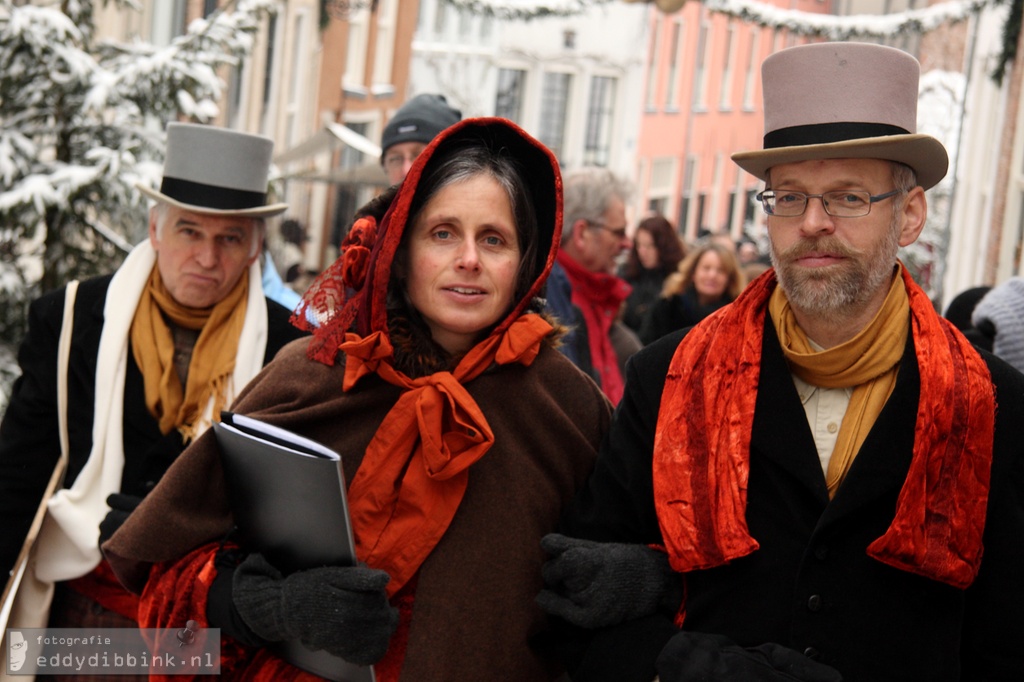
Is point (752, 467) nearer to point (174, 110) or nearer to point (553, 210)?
point (553, 210)

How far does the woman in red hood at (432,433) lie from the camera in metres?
2.66

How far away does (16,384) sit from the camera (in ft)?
11.5

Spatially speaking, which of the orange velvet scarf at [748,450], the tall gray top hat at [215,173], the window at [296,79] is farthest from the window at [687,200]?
the orange velvet scarf at [748,450]

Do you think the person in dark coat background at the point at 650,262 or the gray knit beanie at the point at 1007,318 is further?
the person in dark coat background at the point at 650,262

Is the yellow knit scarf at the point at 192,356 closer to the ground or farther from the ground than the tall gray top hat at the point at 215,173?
closer to the ground

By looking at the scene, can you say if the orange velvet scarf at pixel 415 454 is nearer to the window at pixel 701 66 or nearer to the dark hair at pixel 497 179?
the dark hair at pixel 497 179

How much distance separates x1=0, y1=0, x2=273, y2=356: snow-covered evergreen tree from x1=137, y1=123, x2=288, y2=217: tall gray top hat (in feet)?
6.13

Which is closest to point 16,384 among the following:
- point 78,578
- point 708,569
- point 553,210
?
point 78,578

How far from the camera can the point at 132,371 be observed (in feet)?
11.3

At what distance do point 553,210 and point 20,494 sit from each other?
1.68m

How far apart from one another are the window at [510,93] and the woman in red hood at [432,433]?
17264mm

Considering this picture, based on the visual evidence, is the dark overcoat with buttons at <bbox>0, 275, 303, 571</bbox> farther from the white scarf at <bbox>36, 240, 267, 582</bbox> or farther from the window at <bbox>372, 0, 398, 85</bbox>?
the window at <bbox>372, 0, 398, 85</bbox>

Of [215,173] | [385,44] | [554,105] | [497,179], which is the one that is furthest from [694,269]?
[554,105]

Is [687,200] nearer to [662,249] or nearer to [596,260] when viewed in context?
[662,249]
